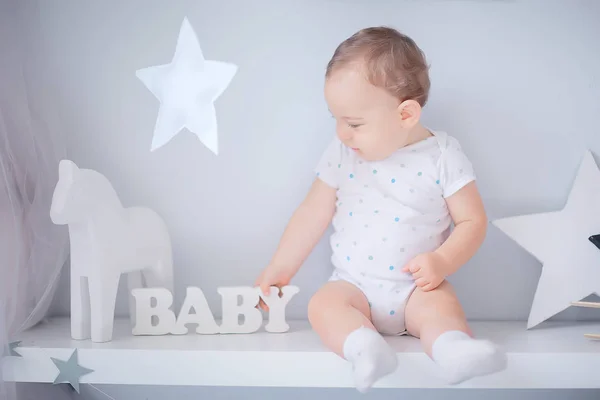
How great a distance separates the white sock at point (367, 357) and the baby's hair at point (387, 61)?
0.43m

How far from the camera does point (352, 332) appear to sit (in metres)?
1.06

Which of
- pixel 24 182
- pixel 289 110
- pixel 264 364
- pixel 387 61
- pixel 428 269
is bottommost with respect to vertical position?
pixel 264 364

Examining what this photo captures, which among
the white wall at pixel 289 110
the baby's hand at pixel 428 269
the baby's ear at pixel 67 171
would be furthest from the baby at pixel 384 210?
the baby's ear at pixel 67 171

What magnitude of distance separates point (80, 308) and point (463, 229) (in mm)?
722

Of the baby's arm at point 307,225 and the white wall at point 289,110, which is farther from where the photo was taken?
the white wall at point 289,110

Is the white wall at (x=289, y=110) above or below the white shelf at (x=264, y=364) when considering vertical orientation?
above

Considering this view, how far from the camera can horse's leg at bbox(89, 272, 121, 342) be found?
1.19 metres

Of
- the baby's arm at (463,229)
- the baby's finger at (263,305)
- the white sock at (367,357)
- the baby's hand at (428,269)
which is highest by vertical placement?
the baby's arm at (463,229)

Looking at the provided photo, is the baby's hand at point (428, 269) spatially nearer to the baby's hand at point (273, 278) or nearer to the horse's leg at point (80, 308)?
the baby's hand at point (273, 278)

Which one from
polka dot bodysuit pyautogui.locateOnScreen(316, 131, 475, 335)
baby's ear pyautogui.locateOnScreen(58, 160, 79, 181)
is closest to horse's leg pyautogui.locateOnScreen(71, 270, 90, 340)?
baby's ear pyautogui.locateOnScreen(58, 160, 79, 181)

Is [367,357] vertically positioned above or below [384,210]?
below

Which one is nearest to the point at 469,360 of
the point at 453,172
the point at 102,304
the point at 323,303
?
the point at 323,303

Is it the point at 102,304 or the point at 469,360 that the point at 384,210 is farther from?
the point at 102,304

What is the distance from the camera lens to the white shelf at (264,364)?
1.11m
